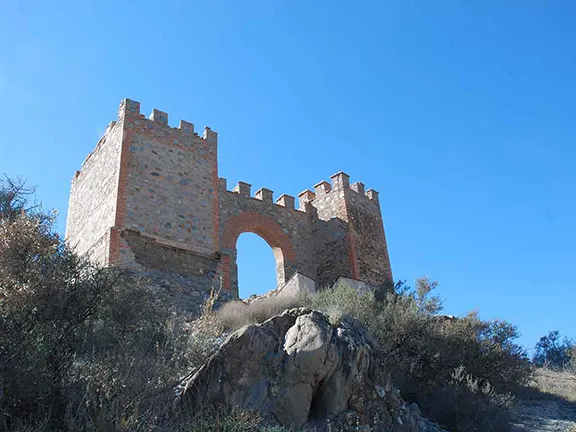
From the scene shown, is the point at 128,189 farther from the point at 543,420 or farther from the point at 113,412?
the point at 543,420

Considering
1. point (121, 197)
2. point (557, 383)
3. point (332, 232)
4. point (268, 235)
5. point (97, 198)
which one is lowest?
point (557, 383)

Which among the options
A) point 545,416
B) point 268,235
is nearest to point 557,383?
point 545,416

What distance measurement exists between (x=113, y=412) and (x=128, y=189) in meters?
8.45

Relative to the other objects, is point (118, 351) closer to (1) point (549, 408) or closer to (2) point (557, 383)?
(1) point (549, 408)

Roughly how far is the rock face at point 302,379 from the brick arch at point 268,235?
958cm

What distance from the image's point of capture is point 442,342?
12.0 metres

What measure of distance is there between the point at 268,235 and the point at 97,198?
Result: 631 centimetres

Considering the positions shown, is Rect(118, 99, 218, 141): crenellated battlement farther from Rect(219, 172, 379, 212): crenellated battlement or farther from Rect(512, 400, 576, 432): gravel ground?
Rect(512, 400, 576, 432): gravel ground

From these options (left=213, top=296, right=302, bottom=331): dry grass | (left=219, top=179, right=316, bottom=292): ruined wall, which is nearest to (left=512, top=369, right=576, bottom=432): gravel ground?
(left=213, top=296, right=302, bottom=331): dry grass

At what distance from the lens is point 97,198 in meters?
15.0

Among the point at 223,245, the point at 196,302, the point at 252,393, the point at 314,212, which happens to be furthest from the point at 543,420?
the point at 314,212

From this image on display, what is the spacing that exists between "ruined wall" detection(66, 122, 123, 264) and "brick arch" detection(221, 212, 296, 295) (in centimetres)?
424

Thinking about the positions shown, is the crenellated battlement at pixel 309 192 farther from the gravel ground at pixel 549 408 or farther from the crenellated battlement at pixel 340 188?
the gravel ground at pixel 549 408

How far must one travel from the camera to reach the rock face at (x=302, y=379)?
7.48 m
